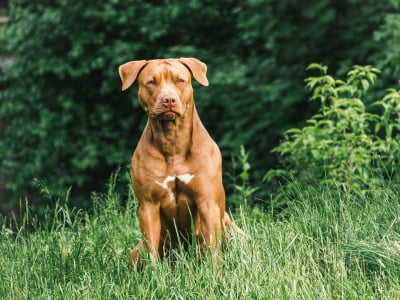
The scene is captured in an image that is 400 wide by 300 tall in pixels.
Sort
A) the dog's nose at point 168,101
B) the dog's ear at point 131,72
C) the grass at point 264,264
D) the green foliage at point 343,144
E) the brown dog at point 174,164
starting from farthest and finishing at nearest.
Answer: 1. the green foliage at point 343,144
2. the dog's ear at point 131,72
3. the brown dog at point 174,164
4. the dog's nose at point 168,101
5. the grass at point 264,264

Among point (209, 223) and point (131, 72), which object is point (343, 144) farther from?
point (131, 72)

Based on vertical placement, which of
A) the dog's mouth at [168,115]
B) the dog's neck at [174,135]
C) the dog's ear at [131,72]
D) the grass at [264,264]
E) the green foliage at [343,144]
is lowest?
the grass at [264,264]

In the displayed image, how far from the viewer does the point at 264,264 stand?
4.16 m

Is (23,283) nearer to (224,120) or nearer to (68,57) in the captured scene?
(224,120)

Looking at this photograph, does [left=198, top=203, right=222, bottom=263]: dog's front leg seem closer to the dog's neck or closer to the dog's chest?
the dog's chest

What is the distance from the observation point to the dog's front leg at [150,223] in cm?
452

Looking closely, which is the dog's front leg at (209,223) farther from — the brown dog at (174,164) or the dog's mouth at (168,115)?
the dog's mouth at (168,115)

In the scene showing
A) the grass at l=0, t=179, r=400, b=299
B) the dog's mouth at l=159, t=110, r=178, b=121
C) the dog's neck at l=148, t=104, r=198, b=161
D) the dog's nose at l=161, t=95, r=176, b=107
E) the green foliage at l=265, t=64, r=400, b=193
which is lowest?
the grass at l=0, t=179, r=400, b=299

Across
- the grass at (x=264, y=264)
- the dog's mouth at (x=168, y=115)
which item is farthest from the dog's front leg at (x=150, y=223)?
the dog's mouth at (x=168, y=115)

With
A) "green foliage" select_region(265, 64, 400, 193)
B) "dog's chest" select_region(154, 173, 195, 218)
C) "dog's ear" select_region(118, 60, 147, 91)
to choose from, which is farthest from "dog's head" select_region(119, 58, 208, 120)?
"green foliage" select_region(265, 64, 400, 193)

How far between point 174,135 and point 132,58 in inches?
213

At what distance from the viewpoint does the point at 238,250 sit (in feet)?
14.3

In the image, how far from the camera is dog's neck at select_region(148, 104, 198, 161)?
4.49 metres

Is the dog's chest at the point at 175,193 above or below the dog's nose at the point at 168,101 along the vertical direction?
below
